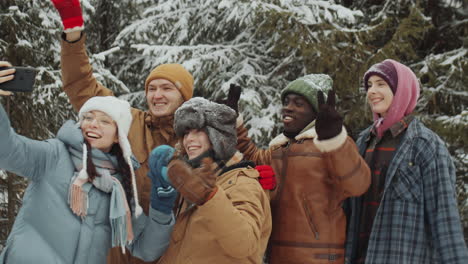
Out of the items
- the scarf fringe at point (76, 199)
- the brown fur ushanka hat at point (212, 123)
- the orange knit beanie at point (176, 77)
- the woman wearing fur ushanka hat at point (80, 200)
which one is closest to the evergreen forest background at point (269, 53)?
the orange knit beanie at point (176, 77)

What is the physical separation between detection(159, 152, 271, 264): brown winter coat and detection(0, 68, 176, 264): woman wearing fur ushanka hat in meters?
0.12

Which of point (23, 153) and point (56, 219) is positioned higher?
point (23, 153)

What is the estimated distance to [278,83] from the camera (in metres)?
8.64

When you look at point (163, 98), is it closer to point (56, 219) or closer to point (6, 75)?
point (56, 219)

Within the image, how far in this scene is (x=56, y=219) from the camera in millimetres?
2791

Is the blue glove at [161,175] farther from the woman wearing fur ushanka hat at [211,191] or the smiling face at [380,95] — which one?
the smiling face at [380,95]

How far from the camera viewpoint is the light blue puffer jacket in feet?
8.92

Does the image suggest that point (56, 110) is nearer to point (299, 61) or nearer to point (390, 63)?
point (299, 61)

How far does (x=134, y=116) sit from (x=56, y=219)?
59.1 inches

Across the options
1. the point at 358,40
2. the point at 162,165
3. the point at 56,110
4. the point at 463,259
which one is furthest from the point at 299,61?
the point at 162,165

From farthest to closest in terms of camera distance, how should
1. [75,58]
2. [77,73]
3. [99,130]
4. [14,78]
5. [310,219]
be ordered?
[77,73] → [75,58] → [310,219] → [99,130] → [14,78]

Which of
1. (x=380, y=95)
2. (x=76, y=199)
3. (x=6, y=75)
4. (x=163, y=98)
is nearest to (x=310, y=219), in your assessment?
(x=380, y=95)

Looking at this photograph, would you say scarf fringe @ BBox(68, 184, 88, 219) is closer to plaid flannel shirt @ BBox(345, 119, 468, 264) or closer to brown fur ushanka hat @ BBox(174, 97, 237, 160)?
brown fur ushanka hat @ BBox(174, 97, 237, 160)

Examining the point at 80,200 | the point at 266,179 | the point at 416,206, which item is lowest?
the point at 416,206
